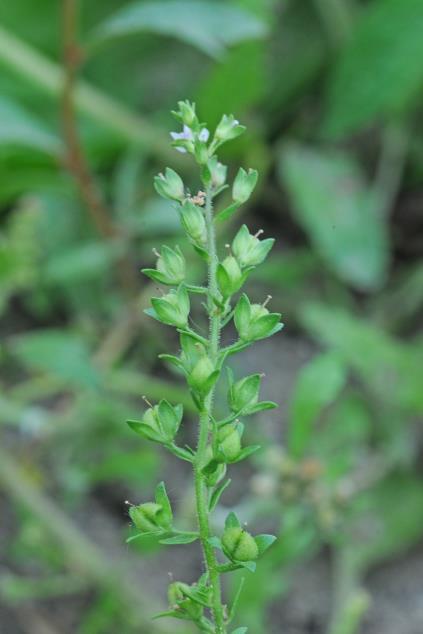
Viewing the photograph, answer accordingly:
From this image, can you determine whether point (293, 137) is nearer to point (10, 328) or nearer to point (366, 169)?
point (366, 169)

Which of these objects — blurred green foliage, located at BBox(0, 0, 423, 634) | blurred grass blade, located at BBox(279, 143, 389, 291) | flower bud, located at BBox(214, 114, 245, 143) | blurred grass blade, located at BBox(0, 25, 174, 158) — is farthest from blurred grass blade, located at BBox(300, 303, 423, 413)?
flower bud, located at BBox(214, 114, 245, 143)

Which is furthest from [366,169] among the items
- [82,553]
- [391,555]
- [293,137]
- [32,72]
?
[82,553]

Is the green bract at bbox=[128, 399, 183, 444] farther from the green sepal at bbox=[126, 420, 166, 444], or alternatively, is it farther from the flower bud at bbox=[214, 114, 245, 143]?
the flower bud at bbox=[214, 114, 245, 143]

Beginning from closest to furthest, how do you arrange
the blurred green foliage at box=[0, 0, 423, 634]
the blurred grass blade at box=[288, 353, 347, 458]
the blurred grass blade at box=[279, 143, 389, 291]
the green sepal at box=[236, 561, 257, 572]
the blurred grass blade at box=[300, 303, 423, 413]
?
the green sepal at box=[236, 561, 257, 572] < the blurred grass blade at box=[288, 353, 347, 458] < the blurred green foliage at box=[0, 0, 423, 634] < the blurred grass blade at box=[300, 303, 423, 413] < the blurred grass blade at box=[279, 143, 389, 291]

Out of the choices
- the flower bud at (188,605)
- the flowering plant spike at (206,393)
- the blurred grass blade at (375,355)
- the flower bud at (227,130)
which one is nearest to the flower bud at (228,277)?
the flowering plant spike at (206,393)

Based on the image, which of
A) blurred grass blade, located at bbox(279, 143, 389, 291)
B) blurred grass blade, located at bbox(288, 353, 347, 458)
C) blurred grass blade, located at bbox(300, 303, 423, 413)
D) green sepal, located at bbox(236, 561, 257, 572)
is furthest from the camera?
blurred grass blade, located at bbox(279, 143, 389, 291)

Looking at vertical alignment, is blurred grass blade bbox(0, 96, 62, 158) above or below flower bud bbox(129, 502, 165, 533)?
above
